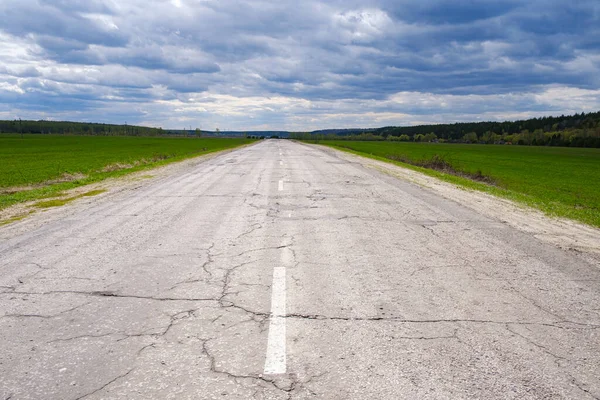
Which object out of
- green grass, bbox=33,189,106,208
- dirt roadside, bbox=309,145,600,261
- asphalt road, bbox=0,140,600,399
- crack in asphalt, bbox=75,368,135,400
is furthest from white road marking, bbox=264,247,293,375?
green grass, bbox=33,189,106,208

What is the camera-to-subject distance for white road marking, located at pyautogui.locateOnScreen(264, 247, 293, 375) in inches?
122

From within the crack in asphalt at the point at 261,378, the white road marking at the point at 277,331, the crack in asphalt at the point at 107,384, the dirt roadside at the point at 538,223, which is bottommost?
the dirt roadside at the point at 538,223

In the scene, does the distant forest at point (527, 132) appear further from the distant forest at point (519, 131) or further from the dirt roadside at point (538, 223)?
the dirt roadside at point (538, 223)

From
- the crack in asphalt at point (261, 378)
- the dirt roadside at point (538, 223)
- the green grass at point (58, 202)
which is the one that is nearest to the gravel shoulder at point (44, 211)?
the green grass at point (58, 202)

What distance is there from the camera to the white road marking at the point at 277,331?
10.1 feet

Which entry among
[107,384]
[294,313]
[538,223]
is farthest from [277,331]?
[538,223]

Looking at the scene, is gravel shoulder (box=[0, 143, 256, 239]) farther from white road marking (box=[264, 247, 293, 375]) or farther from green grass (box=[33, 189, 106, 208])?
white road marking (box=[264, 247, 293, 375])

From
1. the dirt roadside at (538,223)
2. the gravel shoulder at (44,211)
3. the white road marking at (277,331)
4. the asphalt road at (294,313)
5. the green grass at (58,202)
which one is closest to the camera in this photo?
the asphalt road at (294,313)

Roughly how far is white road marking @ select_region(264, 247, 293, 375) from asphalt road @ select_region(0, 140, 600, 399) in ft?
→ 0.06

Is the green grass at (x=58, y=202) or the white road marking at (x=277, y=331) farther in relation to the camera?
the green grass at (x=58, y=202)

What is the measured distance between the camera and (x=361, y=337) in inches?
139

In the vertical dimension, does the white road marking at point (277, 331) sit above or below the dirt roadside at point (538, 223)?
above

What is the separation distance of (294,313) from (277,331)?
0.41 m

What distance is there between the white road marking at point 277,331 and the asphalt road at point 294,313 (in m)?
0.02
